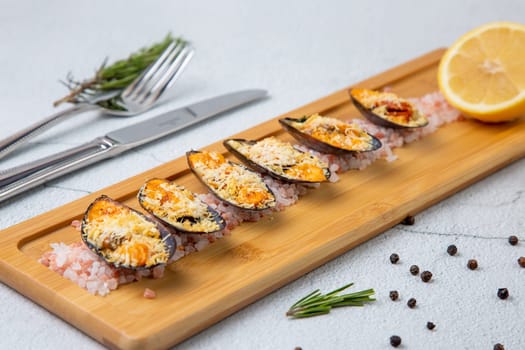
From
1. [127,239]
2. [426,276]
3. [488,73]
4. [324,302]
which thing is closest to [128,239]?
[127,239]

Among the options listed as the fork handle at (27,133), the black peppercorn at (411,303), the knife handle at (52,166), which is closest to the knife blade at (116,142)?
the knife handle at (52,166)

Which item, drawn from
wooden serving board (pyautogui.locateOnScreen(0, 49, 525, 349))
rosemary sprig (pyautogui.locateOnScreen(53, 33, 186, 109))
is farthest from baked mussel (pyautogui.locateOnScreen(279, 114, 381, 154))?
rosemary sprig (pyautogui.locateOnScreen(53, 33, 186, 109))

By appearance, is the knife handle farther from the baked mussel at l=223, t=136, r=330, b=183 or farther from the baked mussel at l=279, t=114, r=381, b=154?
the baked mussel at l=279, t=114, r=381, b=154

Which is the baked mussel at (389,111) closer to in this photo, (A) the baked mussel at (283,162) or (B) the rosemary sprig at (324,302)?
(A) the baked mussel at (283,162)

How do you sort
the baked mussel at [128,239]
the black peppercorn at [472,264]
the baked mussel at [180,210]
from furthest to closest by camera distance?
the black peppercorn at [472,264], the baked mussel at [180,210], the baked mussel at [128,239]

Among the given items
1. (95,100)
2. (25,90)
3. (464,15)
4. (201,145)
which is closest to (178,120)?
(201,145)

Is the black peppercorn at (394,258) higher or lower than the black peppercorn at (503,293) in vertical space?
higher

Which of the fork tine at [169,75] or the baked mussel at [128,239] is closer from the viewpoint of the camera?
the baked mussel at [128,239]
